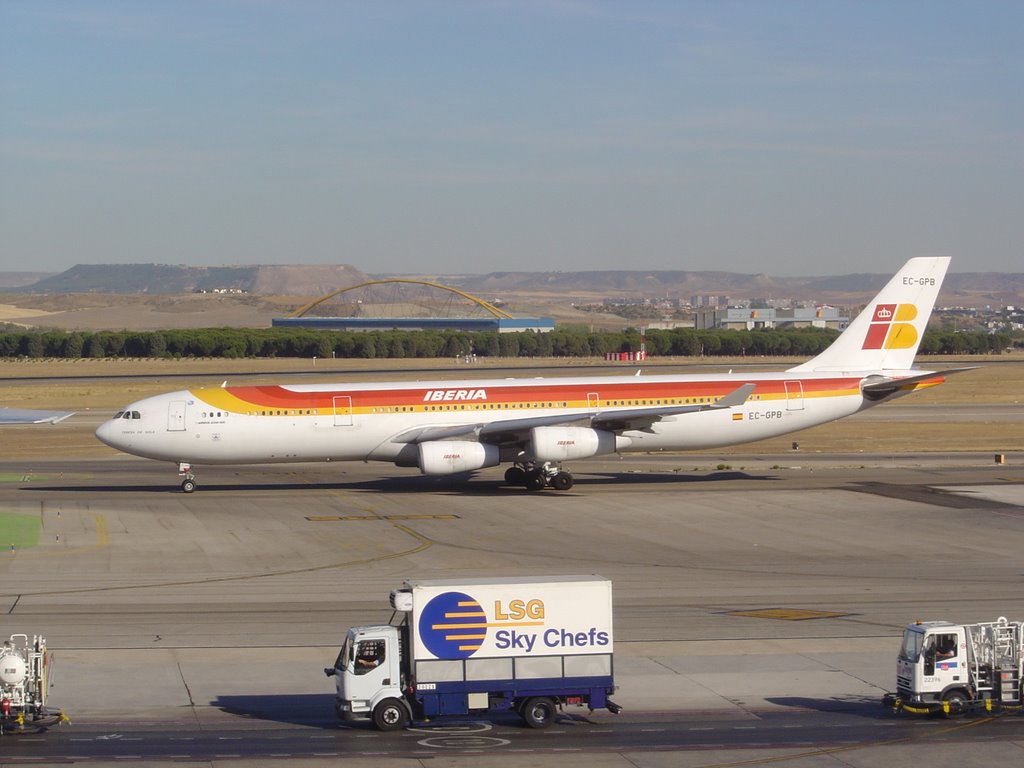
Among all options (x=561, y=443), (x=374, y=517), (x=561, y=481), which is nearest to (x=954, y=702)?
(x=374, y=517)

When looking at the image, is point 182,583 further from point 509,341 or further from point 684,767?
point 509,341

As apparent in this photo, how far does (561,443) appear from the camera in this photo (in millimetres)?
46156

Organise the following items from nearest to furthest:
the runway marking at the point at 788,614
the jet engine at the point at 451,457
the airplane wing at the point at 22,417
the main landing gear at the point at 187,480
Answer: the runway marking at the point at 788,614, the airplane wing at the point at 22,417, the jet engine at the point at 451,457, the main landing gear at the point at 187,480

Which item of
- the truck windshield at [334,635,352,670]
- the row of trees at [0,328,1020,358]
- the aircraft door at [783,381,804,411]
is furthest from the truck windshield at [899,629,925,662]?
the row of trees at [0,328,1020,358]

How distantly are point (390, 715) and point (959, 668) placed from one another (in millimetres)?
8974

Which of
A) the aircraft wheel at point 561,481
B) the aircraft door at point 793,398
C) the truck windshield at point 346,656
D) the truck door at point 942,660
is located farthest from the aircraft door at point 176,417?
the truck door at point 942,660

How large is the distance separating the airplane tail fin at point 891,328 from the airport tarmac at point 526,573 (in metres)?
4.81

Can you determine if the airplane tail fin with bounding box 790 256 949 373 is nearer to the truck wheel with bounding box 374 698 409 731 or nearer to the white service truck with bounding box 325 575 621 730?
the white service truck with bounding box 325 575 621 730

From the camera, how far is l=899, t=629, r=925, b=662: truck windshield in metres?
19.3

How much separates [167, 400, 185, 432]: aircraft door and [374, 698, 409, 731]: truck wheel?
29.8 meters

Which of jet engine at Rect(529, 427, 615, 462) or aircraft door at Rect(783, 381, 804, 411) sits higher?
aircraft door at Rect(783, 381, 804, 411)

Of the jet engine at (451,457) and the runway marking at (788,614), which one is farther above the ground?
the jet engine at (451,457)

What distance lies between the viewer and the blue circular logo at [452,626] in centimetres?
1883

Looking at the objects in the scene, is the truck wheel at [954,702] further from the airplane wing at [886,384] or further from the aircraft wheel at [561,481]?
the airplane wing at [886,384]
